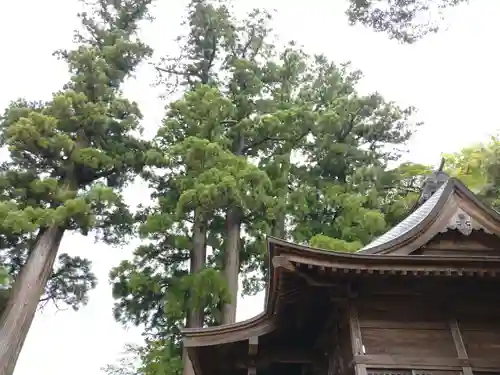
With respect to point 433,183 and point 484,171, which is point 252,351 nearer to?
point 433,183

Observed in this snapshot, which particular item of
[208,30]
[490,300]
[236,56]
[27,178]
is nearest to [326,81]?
[236,56]

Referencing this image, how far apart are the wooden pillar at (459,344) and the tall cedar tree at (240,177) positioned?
4.89 meters

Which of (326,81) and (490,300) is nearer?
(490,300)

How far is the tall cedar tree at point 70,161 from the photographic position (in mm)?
10578

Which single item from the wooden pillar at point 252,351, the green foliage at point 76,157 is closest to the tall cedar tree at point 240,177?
the green foliage at point 76,157

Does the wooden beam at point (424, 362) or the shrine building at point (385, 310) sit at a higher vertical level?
the shrine building at point (385, 310)

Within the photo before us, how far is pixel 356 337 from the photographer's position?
5598 millimetres

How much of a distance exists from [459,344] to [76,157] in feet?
33.0

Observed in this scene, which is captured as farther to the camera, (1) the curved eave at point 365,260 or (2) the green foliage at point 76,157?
(2) the green foliage at point 76,157

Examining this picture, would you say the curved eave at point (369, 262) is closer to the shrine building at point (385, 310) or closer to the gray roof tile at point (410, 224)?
the shrine building at point (385, 310)

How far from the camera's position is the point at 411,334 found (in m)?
5.76

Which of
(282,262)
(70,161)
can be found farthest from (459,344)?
(70,161)

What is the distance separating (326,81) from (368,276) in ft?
39.6

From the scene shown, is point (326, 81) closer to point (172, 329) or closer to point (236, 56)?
point (236, 56)
